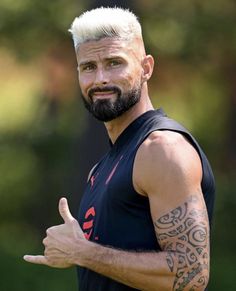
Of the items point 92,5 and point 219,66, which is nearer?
point 92,5

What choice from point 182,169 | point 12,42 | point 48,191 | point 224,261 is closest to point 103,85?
point 182,169

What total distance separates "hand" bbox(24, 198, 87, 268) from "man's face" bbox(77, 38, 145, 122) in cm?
51

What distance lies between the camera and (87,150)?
12.1 m

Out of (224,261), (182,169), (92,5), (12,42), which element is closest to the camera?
(182,169)

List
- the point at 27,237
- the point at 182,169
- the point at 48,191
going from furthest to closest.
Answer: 1. the point at 48,191
2. the point at 27,237
3. the point at 182,169

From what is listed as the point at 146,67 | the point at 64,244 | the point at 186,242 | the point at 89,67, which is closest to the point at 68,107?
the point at 146,67

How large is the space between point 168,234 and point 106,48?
33.9 inches

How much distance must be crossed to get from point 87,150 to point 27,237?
1.55 meters

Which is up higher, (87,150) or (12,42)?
(12,42)

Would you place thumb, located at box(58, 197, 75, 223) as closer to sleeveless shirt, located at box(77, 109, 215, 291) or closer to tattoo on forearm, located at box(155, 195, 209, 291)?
sleeveless shirt, located at box(77, 109, 215, 291)

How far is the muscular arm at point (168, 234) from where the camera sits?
4035 millimetres

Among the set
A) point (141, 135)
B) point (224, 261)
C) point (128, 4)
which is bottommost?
point (224, 261)

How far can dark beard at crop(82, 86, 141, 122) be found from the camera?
447 centimetres

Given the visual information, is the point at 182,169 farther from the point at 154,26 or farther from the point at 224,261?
the point at 154,26
